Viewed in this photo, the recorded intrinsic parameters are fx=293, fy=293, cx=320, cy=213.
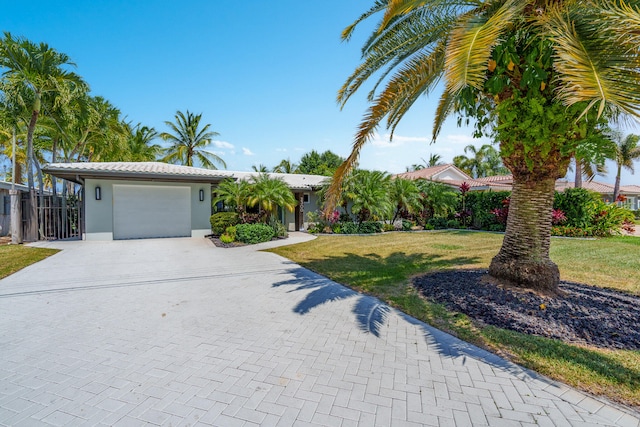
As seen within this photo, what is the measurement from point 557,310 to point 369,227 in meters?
13.0

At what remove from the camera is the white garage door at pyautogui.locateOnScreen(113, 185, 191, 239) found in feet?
47.4

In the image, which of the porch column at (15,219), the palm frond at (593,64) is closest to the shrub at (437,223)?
the palm frond at (593,64)

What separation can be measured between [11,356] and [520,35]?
28.1ft

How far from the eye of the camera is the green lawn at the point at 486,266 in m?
3.28

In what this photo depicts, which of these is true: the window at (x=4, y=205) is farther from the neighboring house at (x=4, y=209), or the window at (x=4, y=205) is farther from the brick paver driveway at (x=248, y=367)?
the brick paver driveway at (x=248, y=367)

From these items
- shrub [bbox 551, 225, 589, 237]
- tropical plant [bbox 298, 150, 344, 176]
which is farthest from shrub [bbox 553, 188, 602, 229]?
tropical plant [bbox 298, 150, 344, 176]

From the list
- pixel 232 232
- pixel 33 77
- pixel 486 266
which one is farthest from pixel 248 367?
pixel 33 77

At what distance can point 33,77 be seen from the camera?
43.3 feet

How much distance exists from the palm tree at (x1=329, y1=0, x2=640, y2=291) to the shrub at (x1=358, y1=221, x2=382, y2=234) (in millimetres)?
11117

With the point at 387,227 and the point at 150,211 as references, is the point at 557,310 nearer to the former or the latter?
the point at 387,227

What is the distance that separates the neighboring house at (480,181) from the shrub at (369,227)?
209 inches

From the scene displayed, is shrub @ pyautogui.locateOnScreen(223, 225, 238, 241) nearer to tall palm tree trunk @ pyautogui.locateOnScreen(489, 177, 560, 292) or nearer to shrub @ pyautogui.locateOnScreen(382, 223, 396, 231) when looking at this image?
shrub @ pyautogui.locateOnScreen(382, 223, 396, 231)

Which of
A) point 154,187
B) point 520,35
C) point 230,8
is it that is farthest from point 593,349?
point 154,187

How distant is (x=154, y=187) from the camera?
15016 mm
